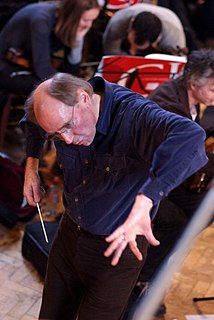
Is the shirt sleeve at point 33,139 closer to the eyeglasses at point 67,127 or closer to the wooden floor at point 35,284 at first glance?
the eyeglasses at point 67,127

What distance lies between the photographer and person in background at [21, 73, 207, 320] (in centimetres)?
124

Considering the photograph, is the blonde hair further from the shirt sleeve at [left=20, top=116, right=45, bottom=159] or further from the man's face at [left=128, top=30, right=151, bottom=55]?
the shirt sleeve at [left=20, top=116, right=45, bottom=159]

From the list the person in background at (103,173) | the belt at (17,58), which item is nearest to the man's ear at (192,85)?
the person in background at (103,173)

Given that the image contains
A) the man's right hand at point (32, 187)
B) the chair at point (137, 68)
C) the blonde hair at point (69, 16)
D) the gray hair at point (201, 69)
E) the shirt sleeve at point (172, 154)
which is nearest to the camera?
the shirt sleeve at point (172, 154)

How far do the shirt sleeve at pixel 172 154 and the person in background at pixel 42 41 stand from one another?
1558 mm

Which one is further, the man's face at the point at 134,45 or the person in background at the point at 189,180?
the man's face at the point at 134,45

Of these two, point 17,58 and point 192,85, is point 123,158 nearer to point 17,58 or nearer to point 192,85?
point 192,85

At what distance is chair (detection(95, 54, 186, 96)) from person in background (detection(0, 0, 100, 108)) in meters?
0.30

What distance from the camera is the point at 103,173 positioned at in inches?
56.7

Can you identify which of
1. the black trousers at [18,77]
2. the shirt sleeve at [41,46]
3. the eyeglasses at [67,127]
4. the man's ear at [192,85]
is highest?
the eyeglasses at [67,127]

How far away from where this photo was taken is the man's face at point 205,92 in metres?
2.14

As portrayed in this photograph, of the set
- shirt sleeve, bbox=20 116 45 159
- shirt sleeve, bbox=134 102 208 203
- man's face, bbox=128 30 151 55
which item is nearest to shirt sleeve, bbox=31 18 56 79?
man's face, bbox=128 30 151 55

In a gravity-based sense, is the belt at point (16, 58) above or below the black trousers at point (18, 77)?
above

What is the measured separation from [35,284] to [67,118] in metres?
1.29
